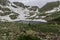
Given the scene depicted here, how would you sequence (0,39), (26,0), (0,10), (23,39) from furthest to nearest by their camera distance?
(26,0) → (0,10) → (0,39) → (23,39)

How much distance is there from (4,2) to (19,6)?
23.9m

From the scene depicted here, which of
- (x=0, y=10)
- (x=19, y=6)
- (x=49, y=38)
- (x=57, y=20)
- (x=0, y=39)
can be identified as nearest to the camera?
(x=0, y=39)

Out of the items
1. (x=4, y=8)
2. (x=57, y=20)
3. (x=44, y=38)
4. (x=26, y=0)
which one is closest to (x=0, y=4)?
(x=4, y=8)

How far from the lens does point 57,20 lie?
6462cm

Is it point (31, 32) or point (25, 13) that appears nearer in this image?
point (31, 32)

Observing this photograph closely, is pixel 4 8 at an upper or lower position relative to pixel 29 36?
lower

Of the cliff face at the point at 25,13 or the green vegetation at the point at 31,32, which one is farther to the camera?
the cliff face at the point at 25,13

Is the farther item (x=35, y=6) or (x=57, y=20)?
(x=35, y=6)

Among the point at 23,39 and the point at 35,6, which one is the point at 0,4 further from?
the point at 23,39

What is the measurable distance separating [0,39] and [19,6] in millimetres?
135105

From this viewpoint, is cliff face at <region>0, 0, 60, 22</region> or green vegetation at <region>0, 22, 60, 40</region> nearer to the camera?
green vegetation at <region>0, 22, 60, 40</region>

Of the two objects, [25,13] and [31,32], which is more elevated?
[31,32]

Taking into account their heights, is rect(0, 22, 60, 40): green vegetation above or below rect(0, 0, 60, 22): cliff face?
above

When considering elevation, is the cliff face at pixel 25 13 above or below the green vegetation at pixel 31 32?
below
